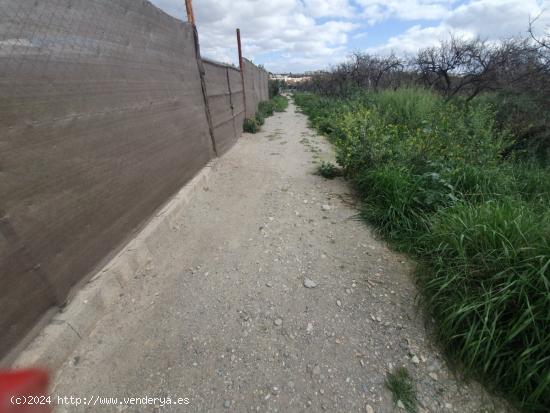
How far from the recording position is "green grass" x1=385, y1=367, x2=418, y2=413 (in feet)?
4.07

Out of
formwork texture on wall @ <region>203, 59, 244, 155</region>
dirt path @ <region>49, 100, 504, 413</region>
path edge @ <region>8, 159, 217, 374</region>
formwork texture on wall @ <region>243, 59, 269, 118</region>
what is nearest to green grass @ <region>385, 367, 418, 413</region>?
dirt path @ <region>49, 100, 504, 413</region>

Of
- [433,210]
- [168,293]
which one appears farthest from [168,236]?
[433,210]

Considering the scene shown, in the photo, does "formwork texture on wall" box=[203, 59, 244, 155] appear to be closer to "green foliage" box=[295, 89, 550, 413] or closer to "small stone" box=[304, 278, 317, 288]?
"green foliage" box=[295, 89, 550, 413]

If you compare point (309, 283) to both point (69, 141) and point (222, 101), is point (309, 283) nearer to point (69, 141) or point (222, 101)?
point (69, 141)

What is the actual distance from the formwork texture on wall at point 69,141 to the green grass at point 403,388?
1951 mm

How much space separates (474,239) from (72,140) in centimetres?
277

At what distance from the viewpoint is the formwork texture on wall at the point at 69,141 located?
124 cm

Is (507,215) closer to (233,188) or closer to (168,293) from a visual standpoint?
(168,293)

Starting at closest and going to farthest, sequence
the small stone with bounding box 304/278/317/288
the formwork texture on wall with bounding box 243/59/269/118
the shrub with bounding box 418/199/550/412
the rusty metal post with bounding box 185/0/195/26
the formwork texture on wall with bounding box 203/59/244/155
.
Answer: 1. the shrub with bounding box 418/199/550/412
2. the small stone with bounding box 304/278/317/288
3. the rusty metal post with bounding box 185/0/195/26
4. the formwork texture on wall with bounding box 203/59/244/155
5. the formwork texture on wall with bounding box 243/59/269/118

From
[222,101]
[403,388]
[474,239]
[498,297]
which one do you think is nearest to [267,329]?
[403,388]

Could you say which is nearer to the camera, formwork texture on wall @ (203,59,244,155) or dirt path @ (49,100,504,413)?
dirt path @ (49,100,504,413)

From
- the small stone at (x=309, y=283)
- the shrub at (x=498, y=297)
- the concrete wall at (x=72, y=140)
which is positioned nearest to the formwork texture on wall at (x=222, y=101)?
the concrete wall at (x=72, y=140)

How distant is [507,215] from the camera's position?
1.85 m

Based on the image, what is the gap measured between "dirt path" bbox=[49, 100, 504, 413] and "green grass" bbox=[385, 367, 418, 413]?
4 cm
